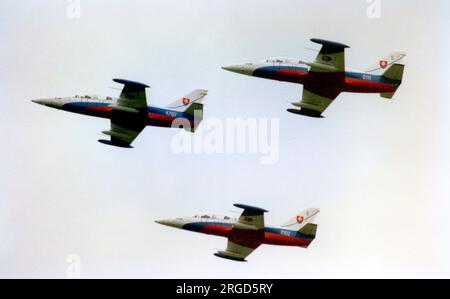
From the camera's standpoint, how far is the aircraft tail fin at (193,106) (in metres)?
63.5

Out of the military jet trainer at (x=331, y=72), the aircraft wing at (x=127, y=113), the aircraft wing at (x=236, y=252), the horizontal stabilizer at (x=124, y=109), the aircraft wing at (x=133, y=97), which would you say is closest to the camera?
the military jet trainer at (x=331, y=72)

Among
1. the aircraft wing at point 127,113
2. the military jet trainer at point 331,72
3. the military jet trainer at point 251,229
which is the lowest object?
the military jet trainer at point 251,229

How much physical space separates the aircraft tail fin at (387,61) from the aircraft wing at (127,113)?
13415 mm

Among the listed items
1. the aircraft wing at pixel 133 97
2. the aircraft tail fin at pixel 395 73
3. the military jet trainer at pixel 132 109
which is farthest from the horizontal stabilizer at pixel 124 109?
the aircraft tail fin at pixel 395 73

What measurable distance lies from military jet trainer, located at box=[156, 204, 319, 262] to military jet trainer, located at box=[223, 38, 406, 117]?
25.7 ft

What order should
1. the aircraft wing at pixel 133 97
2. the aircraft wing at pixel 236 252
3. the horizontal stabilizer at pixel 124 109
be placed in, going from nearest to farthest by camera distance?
the aircraft wing at pixel 133 97
the horizontal stabilizer at pixel 124 109
the aircraft wing at pixel 236 252

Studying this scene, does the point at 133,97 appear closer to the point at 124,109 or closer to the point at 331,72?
the point at 124,109

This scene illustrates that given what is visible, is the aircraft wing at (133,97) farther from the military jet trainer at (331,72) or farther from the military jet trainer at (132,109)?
the military jet trainer at (331,72)

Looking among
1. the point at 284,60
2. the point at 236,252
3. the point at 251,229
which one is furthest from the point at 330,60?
the point at 236,252
